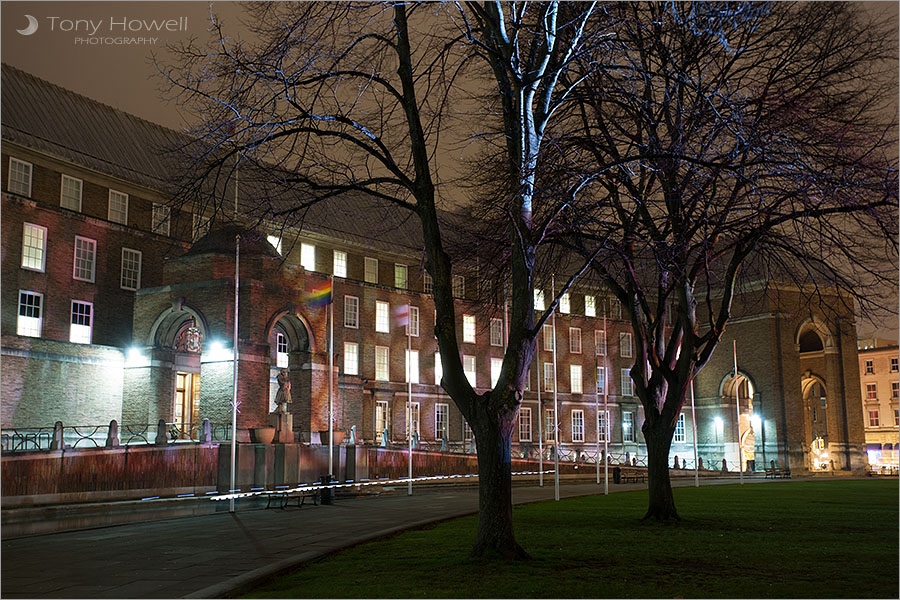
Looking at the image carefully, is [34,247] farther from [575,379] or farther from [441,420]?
[575,379]

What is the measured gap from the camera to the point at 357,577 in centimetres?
1245

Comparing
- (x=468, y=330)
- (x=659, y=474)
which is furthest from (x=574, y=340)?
(x=659, y=474)

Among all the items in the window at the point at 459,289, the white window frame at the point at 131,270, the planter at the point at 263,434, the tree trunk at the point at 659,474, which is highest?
the window at the point at 459,289

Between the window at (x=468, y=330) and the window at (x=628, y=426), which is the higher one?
the window at (x=468, y=330)

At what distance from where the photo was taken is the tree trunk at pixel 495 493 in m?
13.4

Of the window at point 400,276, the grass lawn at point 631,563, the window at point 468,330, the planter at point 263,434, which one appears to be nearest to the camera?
the grass lawn at point 631,563

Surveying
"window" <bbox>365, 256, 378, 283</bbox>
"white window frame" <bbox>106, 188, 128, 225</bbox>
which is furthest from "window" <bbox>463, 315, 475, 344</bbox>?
"white window frame" <bbox>106, 188, 128, 225</bbox>

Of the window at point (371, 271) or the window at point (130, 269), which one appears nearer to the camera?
the window at point (130, 269)

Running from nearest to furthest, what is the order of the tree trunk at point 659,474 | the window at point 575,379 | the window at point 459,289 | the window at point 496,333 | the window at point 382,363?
the tree trunk at point 659,474
the window at point 382,363
the window at point 459,289
the window at point 496,333
the window at point 575,379

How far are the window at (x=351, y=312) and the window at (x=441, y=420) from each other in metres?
9.57

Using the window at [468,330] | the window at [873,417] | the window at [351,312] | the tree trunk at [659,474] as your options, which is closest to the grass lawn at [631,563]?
the tree trunk at [659,474]

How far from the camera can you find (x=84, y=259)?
4700cm

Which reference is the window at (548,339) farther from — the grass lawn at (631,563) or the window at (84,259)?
the grass lawn at (631,563)

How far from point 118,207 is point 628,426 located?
49.6 meters
